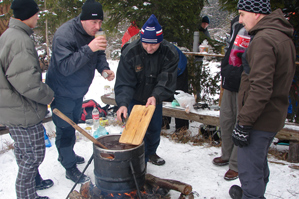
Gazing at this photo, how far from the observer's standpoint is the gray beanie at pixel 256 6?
196cm

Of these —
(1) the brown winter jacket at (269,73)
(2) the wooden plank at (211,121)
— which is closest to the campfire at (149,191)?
(1) the brown winter jacket at (269,73)

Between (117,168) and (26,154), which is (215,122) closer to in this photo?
(117,168)

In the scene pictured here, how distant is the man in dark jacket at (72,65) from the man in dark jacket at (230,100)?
1.50 meters

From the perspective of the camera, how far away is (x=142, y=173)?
2359mm

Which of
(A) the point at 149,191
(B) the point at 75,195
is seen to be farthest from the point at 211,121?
(B) the point at 75,195

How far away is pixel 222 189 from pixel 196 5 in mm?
4410

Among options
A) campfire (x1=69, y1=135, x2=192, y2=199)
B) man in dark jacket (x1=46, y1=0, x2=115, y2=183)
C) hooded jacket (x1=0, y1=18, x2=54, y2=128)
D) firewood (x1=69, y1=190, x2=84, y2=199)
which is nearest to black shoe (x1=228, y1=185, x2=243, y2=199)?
campfire (x1=69, y1=135, x2=192, y2=199)

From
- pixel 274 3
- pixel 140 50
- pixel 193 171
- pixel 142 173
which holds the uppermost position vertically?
pixel 274 3

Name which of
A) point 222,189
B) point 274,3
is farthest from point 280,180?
point 274,3

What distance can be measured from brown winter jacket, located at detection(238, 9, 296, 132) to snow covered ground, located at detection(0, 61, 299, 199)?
130cm

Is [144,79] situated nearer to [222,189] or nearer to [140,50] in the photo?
[140,50]

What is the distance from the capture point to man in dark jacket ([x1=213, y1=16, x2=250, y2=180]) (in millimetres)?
2910

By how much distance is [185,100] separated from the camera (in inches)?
173

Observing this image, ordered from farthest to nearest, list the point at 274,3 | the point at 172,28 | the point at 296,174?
the point at 172,28 < the point at 274,3 < the point at 296,174
